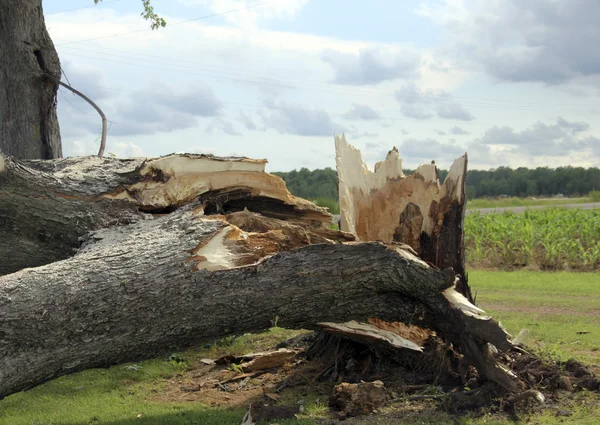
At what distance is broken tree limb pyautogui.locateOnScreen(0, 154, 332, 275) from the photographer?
6258 millimetres

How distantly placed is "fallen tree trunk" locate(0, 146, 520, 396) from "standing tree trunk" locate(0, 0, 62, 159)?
9.24ft

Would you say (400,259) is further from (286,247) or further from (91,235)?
(91,235)

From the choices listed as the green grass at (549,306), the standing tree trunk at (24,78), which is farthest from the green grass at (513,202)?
the standing tree trunk at (24,78)

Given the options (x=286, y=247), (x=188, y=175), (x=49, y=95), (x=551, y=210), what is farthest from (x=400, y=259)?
(x=551, y=210)

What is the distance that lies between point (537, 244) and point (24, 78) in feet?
36.3

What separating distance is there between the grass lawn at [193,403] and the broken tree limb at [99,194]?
1.37 metres

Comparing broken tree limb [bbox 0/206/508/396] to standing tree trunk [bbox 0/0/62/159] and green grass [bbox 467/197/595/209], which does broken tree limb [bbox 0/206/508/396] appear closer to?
standing tree trunk [bbox 0/0/62/159]

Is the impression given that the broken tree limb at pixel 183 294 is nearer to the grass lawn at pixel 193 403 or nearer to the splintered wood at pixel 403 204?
the grass lawn at pixel 193 403

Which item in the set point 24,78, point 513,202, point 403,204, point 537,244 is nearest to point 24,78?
point 24,78

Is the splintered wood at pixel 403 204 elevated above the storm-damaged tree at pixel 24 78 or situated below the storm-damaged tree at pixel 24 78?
below

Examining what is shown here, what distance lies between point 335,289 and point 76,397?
2843 mm

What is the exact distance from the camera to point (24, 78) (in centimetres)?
913

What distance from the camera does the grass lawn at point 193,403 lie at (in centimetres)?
547

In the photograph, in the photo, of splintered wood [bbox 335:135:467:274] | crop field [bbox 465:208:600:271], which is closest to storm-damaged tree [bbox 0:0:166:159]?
splintered wood [bbox 335:135:467:274]
